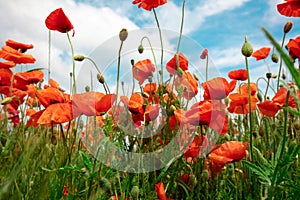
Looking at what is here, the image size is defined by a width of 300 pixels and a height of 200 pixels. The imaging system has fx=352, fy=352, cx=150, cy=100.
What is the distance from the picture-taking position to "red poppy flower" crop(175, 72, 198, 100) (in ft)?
5.03

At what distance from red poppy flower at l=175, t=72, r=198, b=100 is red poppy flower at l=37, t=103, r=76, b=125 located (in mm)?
551

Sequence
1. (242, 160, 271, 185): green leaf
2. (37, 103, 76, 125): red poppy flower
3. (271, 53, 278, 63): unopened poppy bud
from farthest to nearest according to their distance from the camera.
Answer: (271, 53, 278, 63): unopened poppy bud
(37, 103, 76, 125): red poppy flower
(242, 160, 271, 185): green leaf

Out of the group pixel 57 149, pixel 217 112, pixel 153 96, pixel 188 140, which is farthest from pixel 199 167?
pixel 57 149

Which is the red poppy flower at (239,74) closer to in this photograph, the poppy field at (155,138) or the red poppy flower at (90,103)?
the poppy field at (155,138)

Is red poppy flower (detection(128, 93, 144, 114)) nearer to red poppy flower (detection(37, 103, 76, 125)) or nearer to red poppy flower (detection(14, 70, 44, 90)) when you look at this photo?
red poppy flower (detection(37, 103, 76, 125))

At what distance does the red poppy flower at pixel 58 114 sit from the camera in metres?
1.12

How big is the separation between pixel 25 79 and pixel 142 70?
2.44 feet

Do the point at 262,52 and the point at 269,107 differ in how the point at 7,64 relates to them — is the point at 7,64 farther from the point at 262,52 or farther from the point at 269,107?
the point at 262,52

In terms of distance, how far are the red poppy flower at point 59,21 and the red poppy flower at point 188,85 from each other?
545mm

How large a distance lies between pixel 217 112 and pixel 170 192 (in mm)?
371

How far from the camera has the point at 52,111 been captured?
114 cm

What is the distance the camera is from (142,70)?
1.76m

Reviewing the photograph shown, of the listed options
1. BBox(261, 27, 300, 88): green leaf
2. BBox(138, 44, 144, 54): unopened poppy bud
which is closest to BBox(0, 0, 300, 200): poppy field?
A: BBox(138, 44, 144, 54): unopened poppy bud

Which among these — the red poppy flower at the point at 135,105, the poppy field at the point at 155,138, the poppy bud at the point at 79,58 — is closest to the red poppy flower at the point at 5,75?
the poppy field at the point at 155,138
